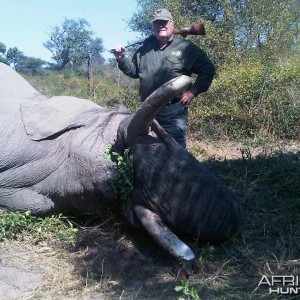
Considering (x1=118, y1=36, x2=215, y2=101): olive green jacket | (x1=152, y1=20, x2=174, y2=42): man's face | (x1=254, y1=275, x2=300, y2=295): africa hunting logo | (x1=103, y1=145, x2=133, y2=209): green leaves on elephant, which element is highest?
(x1=152, y1=20, x2=174, y2=42): man's face

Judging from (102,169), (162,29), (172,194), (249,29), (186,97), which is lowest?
(172,194)

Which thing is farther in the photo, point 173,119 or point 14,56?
point 14,56

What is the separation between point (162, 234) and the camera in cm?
349

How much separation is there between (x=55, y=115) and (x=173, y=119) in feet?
3.63

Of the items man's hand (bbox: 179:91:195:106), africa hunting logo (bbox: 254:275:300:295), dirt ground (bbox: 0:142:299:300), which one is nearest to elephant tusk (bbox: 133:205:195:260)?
dirt ground (bbox: 0:142:299:300)

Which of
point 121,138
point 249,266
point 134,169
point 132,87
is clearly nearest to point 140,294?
point 249,266

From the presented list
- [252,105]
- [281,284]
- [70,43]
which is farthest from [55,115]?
[70,43]

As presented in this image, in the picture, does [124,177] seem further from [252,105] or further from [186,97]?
[252,105]

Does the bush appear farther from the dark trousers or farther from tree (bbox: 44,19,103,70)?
tree (bbox: 44,19,103,70)

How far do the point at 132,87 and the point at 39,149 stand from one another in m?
7.17

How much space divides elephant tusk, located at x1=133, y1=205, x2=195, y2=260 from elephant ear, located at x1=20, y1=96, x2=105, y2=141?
1.15 meters

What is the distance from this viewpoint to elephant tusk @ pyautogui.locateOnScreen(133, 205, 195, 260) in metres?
3.37

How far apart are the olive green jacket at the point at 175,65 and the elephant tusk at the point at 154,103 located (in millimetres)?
1062

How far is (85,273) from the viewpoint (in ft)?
11.6
